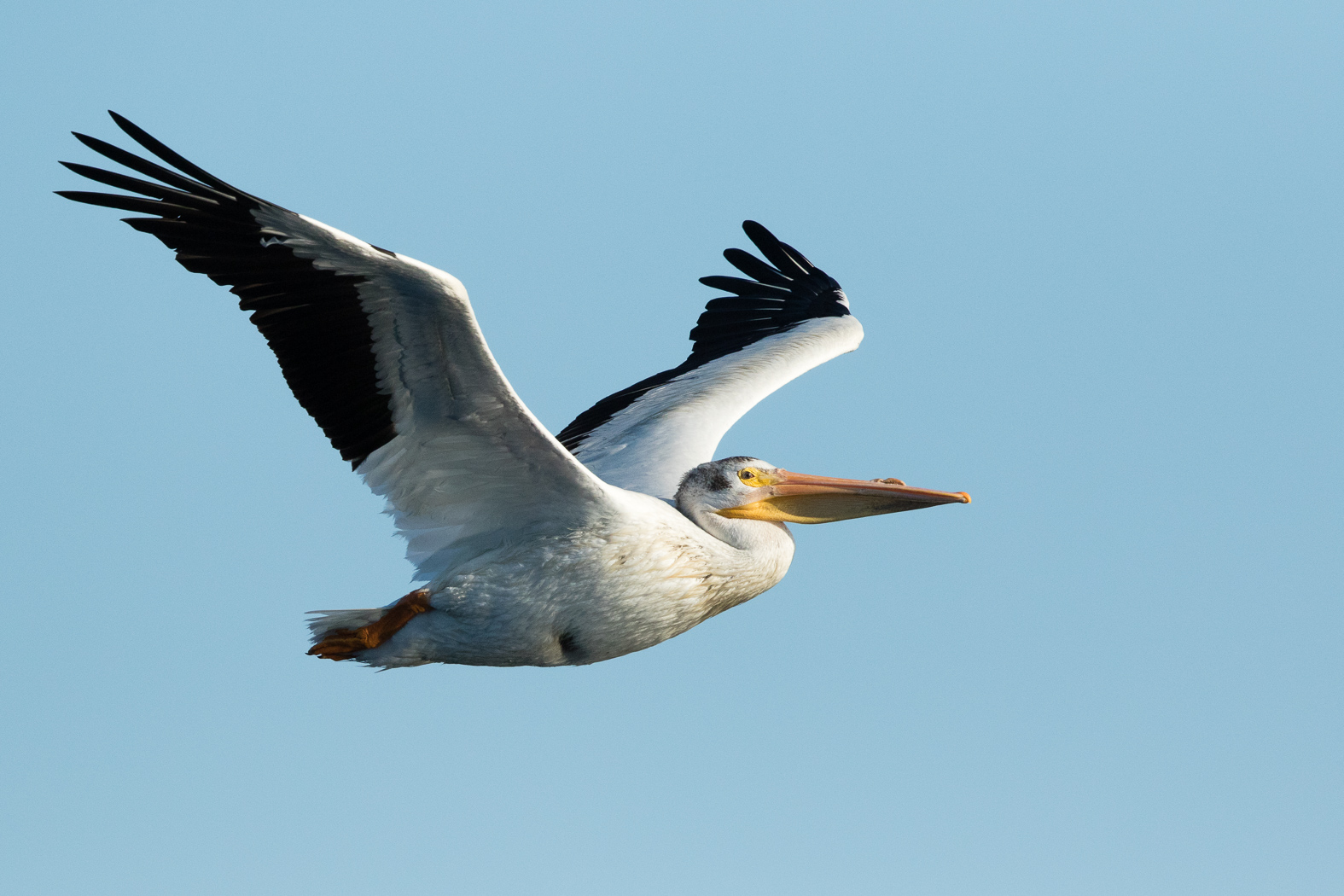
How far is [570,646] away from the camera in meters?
7.11

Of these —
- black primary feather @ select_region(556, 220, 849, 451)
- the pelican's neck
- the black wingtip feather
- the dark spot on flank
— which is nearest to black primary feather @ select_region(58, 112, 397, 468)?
the black wingtip feather

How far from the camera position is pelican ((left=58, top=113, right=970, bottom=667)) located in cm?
628

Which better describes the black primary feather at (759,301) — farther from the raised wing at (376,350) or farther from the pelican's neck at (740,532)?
the raised wing at (376,350)

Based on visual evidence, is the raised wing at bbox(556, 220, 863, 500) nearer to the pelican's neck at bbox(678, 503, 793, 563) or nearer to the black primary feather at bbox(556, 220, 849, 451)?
the black primary feather at bbox(556, 220, 849, 451)

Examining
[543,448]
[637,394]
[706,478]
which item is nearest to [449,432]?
[543,448]

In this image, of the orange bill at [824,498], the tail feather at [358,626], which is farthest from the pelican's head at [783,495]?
the tail feather at [358,626]

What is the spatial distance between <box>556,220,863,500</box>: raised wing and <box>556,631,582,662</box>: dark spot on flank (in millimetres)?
1220

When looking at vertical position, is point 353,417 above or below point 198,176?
below

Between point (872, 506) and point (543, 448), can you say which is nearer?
point (543, 448)

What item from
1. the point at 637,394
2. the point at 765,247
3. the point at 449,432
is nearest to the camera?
the point at 449,432

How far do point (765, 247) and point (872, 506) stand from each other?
424 cm

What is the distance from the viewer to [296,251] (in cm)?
627

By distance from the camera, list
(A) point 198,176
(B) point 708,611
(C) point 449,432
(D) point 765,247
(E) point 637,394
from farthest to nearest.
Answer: (D) point 765,247 → (E) point 637,394 → (B) point 708,611 → (C) point 449,432 → (A) point 198,176

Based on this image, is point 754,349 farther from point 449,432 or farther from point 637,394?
point 449,432
